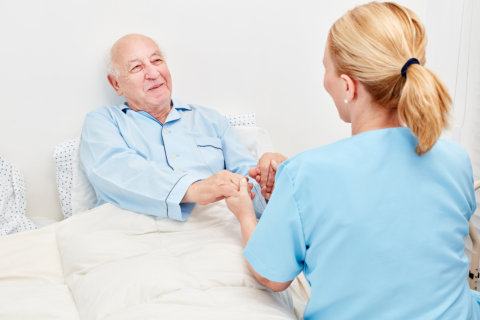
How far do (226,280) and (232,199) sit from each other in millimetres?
266

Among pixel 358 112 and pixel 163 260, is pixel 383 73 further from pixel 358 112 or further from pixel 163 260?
pixel 163 260

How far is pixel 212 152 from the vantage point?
1.82 m

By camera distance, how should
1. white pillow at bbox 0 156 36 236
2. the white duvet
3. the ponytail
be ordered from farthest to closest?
white pillow at bbox 0 156 36 236 < the white duvet < the ponytail

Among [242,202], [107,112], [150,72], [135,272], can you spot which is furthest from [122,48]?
[135,272]

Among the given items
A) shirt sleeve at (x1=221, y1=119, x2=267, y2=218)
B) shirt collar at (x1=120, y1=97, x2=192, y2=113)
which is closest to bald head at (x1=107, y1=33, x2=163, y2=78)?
shirt collar at (x1=120, y1=97, x2=192, y2=113)

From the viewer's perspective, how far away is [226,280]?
119cm

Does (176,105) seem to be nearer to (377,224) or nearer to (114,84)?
(114,84)

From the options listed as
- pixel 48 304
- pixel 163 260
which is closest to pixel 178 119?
pixel 163 260

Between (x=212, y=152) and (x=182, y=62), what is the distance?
47 centimetres

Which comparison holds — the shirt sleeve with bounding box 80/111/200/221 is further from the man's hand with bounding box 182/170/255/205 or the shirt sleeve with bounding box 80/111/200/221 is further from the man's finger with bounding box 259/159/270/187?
the man's finger with bounding box 259/159/270/187

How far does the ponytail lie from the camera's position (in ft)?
2.72

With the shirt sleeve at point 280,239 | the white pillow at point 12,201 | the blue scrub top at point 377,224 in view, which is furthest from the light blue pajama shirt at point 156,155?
the blue scrub top at point 377,224

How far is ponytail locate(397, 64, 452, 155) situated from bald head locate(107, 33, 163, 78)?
1.22 m

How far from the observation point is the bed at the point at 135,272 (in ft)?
3.54
